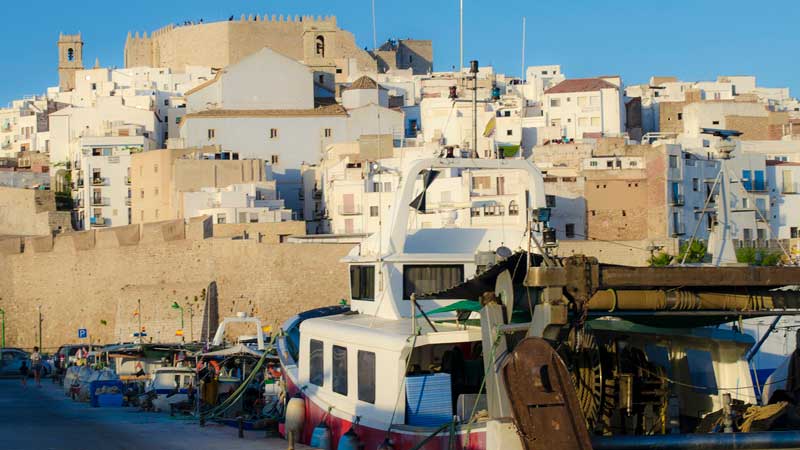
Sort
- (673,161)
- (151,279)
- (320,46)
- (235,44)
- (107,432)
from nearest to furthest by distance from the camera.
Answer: (107,432)
(151,279)
(673,161)
(320,46)
(235,44)

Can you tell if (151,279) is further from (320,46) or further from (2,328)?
(320,46)

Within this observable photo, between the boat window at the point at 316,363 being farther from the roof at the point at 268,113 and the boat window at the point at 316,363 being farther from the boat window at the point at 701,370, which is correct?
the roof at the point at 268,113

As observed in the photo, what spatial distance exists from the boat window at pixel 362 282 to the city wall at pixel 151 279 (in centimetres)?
2852

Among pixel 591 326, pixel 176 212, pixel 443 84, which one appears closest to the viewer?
pixel 591 326

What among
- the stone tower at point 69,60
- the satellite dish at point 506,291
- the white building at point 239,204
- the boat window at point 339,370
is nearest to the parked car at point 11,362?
the white building at point 239,204

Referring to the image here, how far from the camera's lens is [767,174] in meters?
55.8

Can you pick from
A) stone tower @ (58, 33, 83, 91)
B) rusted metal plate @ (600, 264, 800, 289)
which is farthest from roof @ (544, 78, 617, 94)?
rusted metal plate @ (600, 264, 800, 289)

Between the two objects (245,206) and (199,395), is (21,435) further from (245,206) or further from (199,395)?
(245,206)

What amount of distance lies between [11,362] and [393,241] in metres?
26.9

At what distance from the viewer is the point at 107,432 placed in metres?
19.7

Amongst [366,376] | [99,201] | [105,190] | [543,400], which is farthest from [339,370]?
[105,190]

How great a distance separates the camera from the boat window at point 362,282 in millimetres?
17984

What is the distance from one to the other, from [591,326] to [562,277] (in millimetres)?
2525

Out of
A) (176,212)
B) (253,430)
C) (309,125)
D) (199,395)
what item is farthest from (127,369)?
(309,125)
